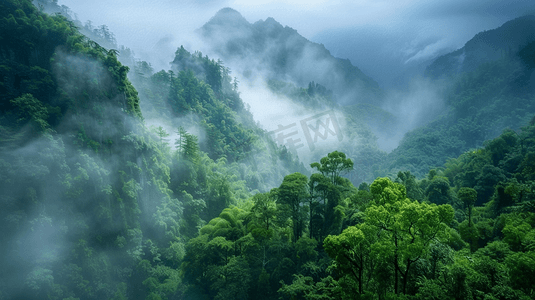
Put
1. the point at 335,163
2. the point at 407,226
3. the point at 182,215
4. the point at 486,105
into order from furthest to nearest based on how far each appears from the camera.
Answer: the point at 486,105, the point at 182,215, the point at 335,163, the point at 407,226

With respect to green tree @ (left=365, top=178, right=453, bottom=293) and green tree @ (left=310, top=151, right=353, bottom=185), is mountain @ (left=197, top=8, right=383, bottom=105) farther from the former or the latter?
green tree @ (left=365, top=178, right=453, bottom=293)

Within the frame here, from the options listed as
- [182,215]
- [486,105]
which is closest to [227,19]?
[486,105]

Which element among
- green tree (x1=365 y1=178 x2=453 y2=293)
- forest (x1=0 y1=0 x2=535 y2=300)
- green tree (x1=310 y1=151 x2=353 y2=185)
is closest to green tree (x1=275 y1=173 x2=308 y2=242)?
forest (x1=0 y1=0 x2=535 y2=300)

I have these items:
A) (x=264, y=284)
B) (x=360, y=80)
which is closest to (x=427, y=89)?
(x=360, y=80)

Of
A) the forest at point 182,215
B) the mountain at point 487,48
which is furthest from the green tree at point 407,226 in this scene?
the mountain at point 487,48

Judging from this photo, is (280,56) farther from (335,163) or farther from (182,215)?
(335,163)

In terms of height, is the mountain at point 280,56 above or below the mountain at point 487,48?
above

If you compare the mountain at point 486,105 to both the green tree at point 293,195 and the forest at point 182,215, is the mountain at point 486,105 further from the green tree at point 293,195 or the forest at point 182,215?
the green tree at point 293,195
